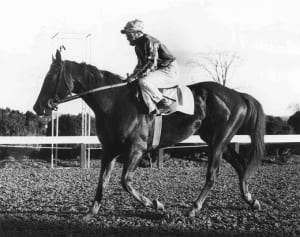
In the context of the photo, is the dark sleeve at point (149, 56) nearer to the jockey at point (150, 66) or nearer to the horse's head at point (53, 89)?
the jockey at point (150, 66)

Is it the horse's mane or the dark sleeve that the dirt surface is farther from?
the dark sleeve

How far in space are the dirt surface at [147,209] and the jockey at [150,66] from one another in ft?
4.92

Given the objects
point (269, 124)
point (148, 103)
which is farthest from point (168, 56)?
point (269, 124)

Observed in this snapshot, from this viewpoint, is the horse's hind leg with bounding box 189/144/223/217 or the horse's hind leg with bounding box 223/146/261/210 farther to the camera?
the horse's hind leg with bounding box 223/146/261/210

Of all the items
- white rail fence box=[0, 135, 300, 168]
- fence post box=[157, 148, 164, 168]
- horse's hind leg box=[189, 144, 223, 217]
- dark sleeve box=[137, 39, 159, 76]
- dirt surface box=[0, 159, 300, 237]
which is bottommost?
fence post box=[157, 148, 164, 168]

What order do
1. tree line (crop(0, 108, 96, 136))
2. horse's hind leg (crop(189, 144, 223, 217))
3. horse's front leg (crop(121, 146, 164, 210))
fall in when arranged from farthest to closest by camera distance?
tree line (crop(0, 108, 96, 136))
horse's hind leg (crop(189, 144, 223, 217))
horse's front leg (crop(121, 146, 164, 210))

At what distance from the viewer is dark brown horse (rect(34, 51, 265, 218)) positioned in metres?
6.79

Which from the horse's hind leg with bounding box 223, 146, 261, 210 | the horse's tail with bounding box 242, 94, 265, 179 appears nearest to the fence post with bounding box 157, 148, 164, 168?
the horse's hind leg with bounding box 223, 146, 261, 210

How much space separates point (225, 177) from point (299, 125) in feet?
28.5

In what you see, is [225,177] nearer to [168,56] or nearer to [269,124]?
[168,56]

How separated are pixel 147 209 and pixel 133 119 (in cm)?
135

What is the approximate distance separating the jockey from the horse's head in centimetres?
84

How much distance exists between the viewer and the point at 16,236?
18.4 ft

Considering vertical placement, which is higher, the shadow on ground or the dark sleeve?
the dark sleeve
